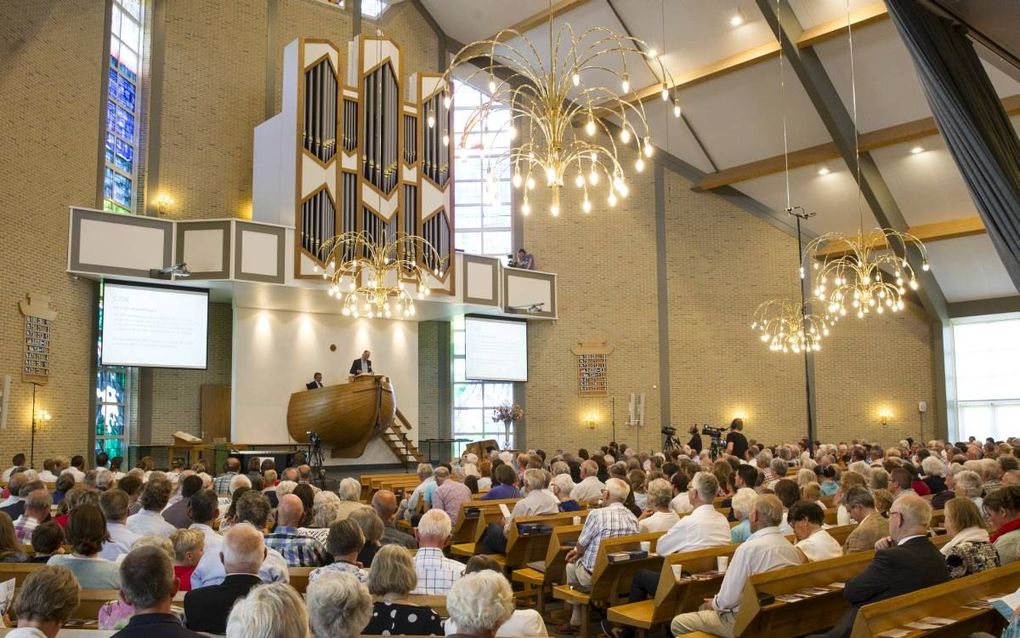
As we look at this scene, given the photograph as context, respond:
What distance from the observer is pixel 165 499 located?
5.61 meters

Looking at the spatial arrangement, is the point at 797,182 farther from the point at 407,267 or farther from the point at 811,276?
the point at 407,267

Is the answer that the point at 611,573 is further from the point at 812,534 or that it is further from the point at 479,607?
the point at 479,607

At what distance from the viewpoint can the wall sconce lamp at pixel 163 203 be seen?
15.5 metres

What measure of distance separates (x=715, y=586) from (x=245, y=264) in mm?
10893

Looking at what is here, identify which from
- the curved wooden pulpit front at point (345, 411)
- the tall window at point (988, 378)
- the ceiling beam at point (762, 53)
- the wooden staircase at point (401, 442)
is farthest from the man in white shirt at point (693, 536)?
the tall window at point (988, 378)

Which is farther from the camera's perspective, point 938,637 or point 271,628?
point 938,637

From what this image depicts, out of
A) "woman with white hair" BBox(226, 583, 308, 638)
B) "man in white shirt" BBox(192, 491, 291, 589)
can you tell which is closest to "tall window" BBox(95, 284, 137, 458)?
"man in white shirt" BBox(192, 491, 291, 589)

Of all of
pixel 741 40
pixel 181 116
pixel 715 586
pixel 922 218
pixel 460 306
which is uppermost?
pixel 741 40

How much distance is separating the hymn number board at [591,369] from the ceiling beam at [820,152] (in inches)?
183

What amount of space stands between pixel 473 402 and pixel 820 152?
9.09 m

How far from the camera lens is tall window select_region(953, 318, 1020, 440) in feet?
64.4

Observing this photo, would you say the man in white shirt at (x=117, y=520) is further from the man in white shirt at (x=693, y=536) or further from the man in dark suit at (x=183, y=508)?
the man in white shirt at (x=693, y=536)

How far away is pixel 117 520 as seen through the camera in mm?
5094

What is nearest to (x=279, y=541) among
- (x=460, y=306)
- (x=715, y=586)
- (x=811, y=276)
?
(x=715, y=586)
